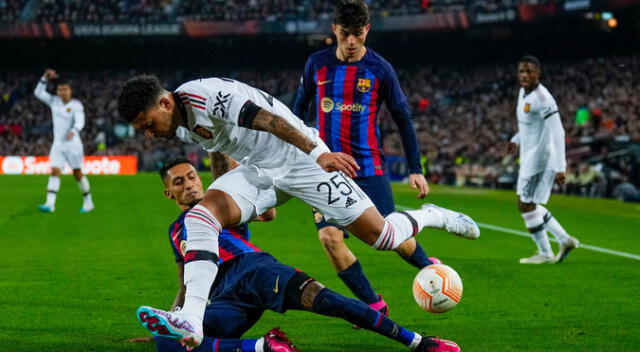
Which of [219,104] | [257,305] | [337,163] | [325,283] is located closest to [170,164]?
[219,104]

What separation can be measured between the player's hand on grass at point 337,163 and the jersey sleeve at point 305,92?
6.22 feet

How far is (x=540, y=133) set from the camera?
30.3 ft

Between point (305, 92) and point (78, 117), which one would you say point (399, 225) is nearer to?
point (305, 92)

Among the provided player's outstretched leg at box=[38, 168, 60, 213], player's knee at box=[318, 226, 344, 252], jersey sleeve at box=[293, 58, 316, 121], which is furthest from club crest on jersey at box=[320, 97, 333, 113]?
player's outstretched leg at box=[38, 168, 60, 213]

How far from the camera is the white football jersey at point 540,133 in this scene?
9.06 metres

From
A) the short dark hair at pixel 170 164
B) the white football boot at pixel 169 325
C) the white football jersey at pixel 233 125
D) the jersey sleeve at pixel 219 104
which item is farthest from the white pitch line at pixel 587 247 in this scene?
the white football boot at pixel 169 325

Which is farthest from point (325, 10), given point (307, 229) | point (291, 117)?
point (291, 117)

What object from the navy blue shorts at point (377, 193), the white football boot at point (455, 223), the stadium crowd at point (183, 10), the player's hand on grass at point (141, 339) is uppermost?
the stadium crowd at point (183, 10)

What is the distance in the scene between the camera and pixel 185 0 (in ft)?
150

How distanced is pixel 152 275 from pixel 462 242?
4.63m

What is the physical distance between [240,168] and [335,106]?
4.22ft

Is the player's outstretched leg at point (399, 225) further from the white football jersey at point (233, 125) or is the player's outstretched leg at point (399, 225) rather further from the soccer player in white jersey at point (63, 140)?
the soccer player in white jersey at point (63, 140)

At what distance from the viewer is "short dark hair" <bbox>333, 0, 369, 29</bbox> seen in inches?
234

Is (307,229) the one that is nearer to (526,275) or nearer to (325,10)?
(526,275)
